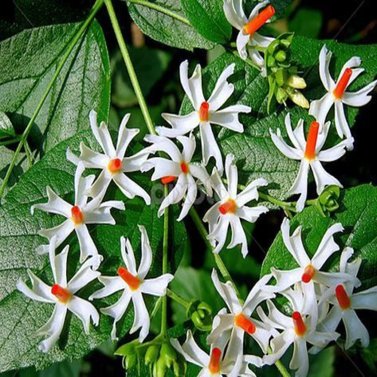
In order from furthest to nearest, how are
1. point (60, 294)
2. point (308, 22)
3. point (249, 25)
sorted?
point (308, 22) → point (249, 25) → point (60, 294)

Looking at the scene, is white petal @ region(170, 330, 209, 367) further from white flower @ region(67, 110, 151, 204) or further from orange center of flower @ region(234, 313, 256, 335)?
white flower @ region(67, 110, 151, 204)

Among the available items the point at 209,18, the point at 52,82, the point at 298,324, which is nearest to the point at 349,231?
the point at 298,324

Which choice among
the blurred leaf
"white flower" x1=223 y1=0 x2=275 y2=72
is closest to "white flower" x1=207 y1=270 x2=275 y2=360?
"white flower" x1=223 y1=0 x2=275 y2=72

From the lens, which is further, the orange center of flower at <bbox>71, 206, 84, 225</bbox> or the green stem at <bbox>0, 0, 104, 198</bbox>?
the green stem at <bbox>0, 0, 104, 198</bbox>

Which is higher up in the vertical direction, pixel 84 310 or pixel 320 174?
pixel 320 174

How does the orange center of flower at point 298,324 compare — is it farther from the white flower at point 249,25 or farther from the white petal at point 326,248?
the white flower at point 249,25

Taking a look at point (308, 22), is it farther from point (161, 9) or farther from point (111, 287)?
point (111, 287)

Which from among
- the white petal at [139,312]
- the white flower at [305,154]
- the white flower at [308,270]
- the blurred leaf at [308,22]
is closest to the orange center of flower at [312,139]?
the white flower at [305,154]
